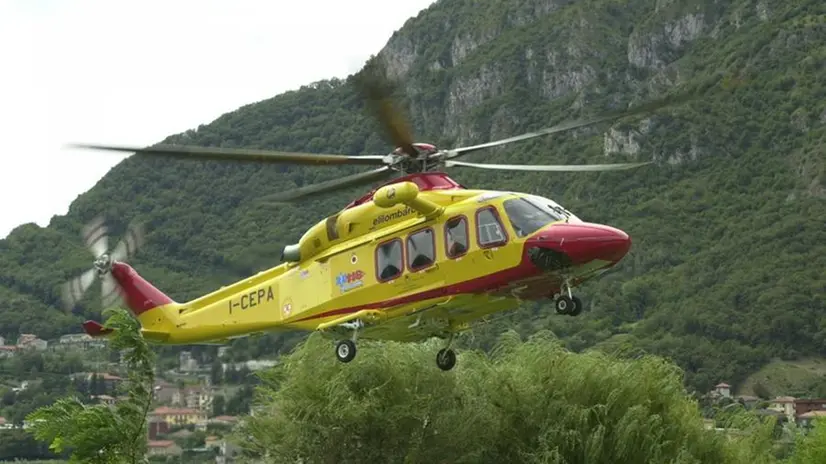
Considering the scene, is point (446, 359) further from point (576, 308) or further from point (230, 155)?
point (230, 155)

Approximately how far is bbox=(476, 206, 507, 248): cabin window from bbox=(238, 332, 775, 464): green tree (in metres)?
15.9

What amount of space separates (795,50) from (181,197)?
328 ft

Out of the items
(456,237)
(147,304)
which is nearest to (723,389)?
(147,304)

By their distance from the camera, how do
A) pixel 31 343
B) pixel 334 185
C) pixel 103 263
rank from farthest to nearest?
pixel 31 343 → pixel 103 263 → pixel 334 185

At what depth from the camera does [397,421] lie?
4122 cm

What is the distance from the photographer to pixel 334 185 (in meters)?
26.9

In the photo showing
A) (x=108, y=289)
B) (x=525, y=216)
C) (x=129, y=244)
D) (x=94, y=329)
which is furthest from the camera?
(x=108, y=289)

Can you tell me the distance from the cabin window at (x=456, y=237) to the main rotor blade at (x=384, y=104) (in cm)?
178

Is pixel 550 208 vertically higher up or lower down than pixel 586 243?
higher up

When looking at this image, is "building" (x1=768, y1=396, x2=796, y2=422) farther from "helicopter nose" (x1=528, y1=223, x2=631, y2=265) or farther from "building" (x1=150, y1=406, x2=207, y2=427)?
"helicopter nose" (x1=528, y1=223, x2=631, y2=265)

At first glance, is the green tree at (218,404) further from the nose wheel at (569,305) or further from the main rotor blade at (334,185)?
the nose wheel at (569,305)

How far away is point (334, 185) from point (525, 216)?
398 cm

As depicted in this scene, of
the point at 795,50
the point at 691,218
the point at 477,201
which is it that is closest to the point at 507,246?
the point at 477,201

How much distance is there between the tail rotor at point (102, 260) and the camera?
99.9 feet
